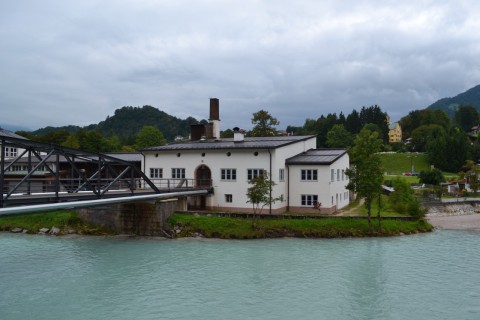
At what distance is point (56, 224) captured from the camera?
3098cm

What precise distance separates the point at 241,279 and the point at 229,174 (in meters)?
14.9

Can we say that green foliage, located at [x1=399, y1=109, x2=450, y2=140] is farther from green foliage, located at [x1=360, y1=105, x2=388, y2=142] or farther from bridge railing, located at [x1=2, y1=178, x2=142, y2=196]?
bridge railing, located at [x1=2, y1=178, x2=142, y2=196]

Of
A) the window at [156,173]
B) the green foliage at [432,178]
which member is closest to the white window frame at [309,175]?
the window at [156,173]

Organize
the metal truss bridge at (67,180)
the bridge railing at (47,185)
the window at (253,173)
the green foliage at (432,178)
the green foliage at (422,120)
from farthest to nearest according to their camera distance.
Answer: the green foliage at (422,120) → the green foliage at (432,178) → the window at (253,173) → the bridge railing at (47,185) → the metal truss bridge at (67,180)

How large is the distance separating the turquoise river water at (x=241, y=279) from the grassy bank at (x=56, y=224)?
8.44 ft

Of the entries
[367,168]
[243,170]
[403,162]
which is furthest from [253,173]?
[403,162]

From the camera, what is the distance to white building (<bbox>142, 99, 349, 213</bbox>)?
31.7 meters

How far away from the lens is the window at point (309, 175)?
106ft

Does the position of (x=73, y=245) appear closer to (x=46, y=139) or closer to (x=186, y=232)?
(x=186, y=232)

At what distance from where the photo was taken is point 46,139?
266 ft

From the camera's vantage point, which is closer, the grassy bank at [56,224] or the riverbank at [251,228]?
the riverbank at [251,228]

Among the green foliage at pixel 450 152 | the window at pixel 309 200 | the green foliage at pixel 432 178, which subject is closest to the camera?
the window at pixel 309 200

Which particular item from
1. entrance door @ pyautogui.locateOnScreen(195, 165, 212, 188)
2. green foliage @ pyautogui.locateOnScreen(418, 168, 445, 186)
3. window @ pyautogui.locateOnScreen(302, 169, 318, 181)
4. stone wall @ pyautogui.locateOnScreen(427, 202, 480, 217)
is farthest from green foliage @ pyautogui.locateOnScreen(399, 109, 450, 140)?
entrance door @ pyautogui.locateOnScreen(195, 165, 212, 188)

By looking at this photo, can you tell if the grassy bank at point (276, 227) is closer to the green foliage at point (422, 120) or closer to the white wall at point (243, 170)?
the white wall at point (243, 170)
